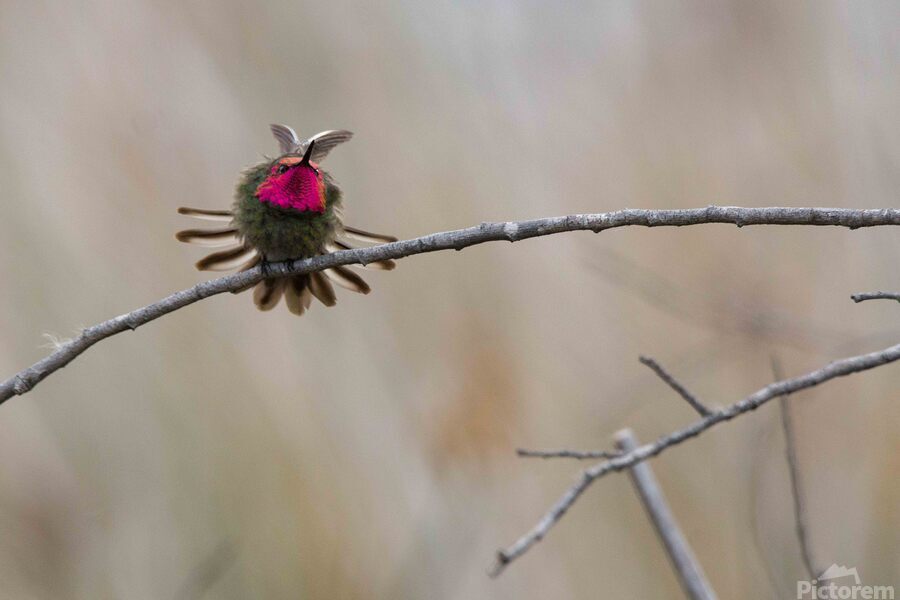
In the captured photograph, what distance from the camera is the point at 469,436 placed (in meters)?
3.30

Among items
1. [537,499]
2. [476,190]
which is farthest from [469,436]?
[476,190]

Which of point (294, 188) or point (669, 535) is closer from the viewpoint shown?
point (669, 535)

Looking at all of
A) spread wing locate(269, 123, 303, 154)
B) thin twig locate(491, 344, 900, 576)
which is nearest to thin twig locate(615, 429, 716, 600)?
thin twig locate(491, 344, 900, 576)

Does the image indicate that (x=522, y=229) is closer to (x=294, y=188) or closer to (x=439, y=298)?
(x=294, y=188)

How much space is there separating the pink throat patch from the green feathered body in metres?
0.02

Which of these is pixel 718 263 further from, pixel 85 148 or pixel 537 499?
pixel 85 148

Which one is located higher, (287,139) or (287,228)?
(287,139)

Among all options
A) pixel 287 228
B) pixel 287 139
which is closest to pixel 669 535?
pixel 287 228

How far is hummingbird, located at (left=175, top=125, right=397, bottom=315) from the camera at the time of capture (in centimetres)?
200

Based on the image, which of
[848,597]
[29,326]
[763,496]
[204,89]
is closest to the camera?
[848,597]

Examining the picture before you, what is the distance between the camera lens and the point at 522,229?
1227mm

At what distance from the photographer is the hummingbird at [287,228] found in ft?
6.55

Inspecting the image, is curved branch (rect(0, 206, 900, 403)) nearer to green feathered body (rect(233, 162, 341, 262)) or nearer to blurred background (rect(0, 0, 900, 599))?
green feathered body (rect(233, 162, 341, 262))

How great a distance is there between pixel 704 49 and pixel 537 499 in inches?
78.3
